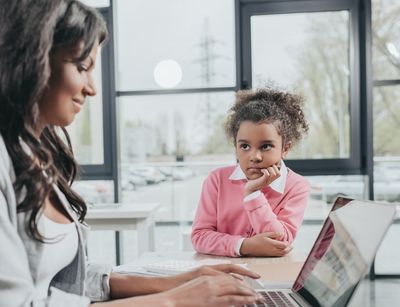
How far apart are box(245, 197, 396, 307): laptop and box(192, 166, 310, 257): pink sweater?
38 centimetres

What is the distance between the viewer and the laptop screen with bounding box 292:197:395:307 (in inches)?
26.5

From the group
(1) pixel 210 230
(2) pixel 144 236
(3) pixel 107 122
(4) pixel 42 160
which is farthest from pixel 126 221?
(4) pixel 42 160

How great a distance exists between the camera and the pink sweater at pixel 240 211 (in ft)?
4.46

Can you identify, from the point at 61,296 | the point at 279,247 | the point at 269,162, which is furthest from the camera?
the point at 269,162

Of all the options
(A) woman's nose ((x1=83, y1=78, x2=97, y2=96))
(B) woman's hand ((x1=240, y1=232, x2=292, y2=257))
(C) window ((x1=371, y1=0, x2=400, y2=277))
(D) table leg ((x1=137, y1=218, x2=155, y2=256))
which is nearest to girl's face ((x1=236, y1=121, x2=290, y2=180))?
(B) woman's hand ((x1=240, y1=232, x2=292, y2=257))

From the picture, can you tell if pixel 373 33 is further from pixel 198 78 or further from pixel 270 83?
pixel 270 83

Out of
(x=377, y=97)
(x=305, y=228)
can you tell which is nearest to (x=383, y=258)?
(x=305, y=228)

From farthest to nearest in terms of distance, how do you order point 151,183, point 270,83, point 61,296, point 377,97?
1. point 151,183
2. point 377,97
3. point 270,83
4. point 61,296

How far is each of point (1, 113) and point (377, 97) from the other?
318 cm

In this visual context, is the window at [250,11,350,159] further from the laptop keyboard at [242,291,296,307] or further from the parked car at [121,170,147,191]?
the laptop keyboard at [242,291,296,307]

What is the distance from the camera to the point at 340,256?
0.79 metres

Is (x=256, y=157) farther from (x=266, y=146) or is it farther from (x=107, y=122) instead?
(x=107, y=122)

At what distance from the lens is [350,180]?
3490 mm

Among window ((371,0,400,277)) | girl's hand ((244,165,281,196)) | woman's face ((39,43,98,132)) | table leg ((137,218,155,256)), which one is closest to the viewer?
woman's face ((39,43,98,132))
